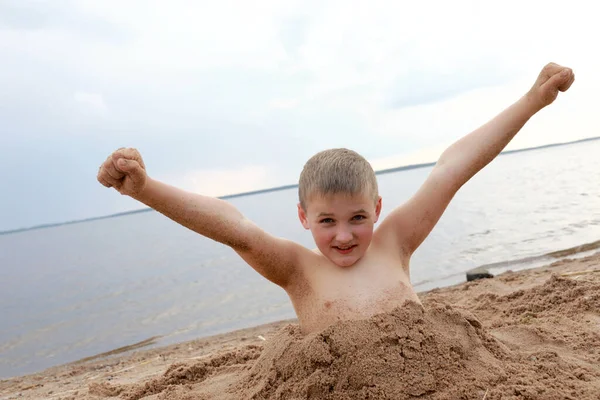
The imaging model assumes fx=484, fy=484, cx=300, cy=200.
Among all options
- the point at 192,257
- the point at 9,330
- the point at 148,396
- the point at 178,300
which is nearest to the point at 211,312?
the point at 178,300

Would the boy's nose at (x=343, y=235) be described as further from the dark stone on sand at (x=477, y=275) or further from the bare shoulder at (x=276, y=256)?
the dark stone on sand at (x=477, y=275)

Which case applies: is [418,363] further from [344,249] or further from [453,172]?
[453,172]

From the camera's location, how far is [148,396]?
346 cm

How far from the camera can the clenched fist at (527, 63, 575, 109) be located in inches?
104

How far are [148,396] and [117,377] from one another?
8.50 ft

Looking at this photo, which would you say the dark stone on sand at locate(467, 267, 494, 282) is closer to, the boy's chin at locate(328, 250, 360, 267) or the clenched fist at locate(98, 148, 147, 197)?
the boy's chin at locate(328, 250, 360, 267)

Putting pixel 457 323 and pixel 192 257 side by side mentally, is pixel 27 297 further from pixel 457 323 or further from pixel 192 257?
pixel 457 323

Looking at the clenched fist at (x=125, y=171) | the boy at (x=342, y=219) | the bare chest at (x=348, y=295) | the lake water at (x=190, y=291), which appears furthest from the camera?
the lake water at (x=190, y=291)

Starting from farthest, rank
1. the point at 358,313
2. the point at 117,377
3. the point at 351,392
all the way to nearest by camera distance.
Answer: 1. the point at 117,377
2. the point at 358,313
3. the point at 351,392

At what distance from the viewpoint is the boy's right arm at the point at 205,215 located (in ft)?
7.04

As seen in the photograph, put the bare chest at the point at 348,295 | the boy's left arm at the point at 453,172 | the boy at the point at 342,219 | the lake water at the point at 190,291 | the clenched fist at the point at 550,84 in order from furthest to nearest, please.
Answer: the lake water at the point at 190,291, the boy's left arm at the point at 453,172, the clenched fist at the point at 550,84, the bare chest at the point at 348,295, the boy at the point at 342,219

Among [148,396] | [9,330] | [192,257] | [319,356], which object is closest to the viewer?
[319,356]

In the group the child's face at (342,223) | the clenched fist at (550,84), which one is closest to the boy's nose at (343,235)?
the child's face at (342,223)

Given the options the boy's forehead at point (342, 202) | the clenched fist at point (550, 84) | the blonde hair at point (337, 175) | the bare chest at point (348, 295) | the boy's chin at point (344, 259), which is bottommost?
the bare chest at point (348, 295)
